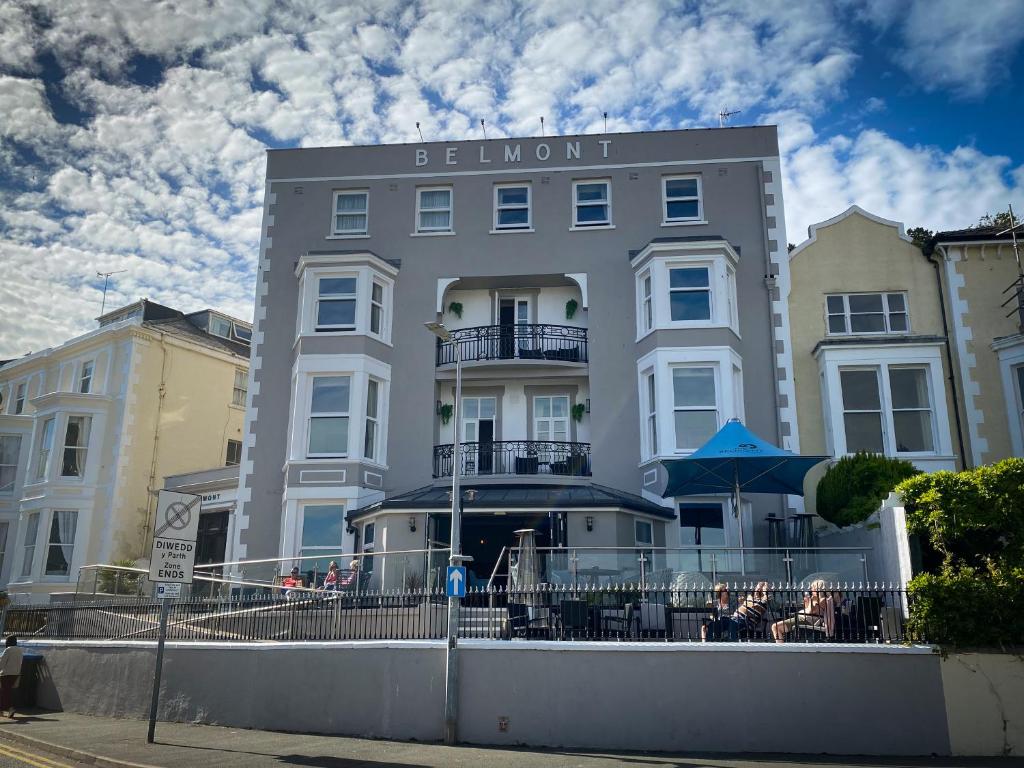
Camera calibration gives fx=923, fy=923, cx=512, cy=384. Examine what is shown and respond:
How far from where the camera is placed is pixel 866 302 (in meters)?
24.1

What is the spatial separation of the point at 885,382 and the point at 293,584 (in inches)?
593

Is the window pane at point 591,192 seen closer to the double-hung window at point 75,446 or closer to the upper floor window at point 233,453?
the upper floor window at point 233,453

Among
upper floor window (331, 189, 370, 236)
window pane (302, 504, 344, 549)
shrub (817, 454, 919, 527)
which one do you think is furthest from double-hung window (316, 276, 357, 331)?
shrub (817, 454, 919, 527)

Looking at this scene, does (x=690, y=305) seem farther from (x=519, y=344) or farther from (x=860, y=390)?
(x=860, y=390)

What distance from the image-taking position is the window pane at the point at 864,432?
22.9 meters

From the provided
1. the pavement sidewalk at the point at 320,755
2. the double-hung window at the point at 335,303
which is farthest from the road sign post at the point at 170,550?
the double-hung window at the point at 335,303

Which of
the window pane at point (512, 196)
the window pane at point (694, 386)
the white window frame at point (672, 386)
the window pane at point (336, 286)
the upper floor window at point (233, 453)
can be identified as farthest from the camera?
the upper floor window at point (233, 453)

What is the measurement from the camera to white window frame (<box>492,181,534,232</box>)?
25594 mm

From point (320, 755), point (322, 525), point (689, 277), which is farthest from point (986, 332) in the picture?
point (320, 755)

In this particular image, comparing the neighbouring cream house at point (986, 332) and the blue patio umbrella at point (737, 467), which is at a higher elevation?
the neighbouring cream house at point (986, 332)

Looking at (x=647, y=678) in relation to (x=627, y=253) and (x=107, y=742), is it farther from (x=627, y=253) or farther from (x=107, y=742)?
(x=627, y=253)

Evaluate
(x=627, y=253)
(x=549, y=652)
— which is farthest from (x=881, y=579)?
(x=627, y=253)

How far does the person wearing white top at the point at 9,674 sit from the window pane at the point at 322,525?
6877 millimetres

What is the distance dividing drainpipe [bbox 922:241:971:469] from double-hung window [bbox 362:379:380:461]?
14491 mm
